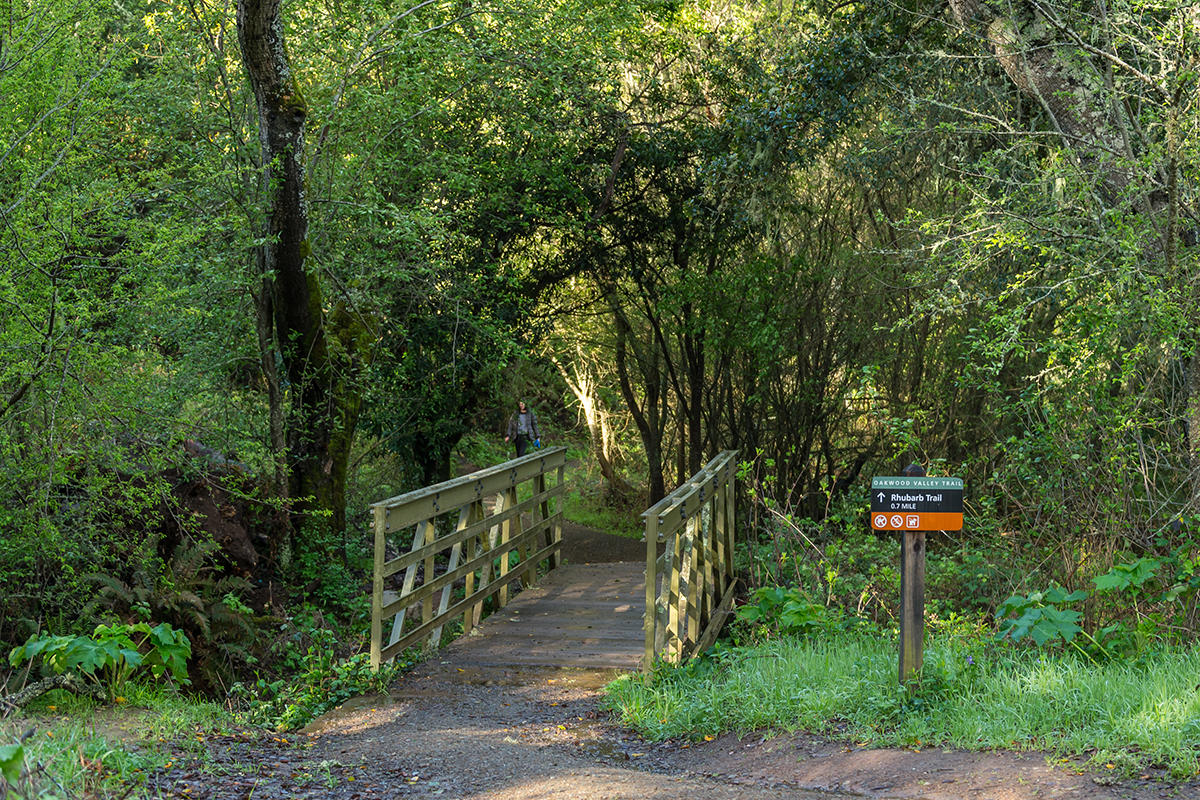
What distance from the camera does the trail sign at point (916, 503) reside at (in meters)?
5.42

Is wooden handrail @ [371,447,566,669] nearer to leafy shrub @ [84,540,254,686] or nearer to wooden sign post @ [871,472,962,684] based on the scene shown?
leafy shrub @ [84,540,254,686]

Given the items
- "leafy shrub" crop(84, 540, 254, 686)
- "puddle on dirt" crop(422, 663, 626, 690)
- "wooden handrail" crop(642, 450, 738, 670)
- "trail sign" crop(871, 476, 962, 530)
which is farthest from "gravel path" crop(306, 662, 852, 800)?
"leafy shrub" crop(84, 540, 254, 686)

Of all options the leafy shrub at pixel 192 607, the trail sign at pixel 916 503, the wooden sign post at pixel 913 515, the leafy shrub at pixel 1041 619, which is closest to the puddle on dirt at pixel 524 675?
the leafy shrub at pixel 192 607

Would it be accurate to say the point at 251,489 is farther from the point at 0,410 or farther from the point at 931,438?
the point at 931,438

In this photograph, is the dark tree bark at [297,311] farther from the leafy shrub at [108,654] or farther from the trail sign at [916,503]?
the trail sign at [916,503]

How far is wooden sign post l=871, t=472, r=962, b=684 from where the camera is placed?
5.42 meters

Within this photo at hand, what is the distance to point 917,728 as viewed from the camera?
17.1 feet

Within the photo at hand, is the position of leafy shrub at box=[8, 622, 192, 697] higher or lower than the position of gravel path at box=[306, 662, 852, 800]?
higher

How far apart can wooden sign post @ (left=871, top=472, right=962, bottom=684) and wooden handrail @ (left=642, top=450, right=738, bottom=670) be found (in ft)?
5.38

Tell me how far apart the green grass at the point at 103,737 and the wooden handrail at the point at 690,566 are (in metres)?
2.62

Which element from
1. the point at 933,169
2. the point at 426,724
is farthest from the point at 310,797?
the point at 933,169

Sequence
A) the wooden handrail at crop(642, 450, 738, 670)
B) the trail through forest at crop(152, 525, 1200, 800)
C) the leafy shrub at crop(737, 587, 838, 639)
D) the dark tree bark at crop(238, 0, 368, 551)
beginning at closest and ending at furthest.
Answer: the trail through forest at crop(152, 525, 1200, 800)
the wooden handrail at crop(642, 450, 738, 670)
the leafy shrub at crop(737, 587, 838, 639)
the dark tree bark at crop(238, 0, 368, 551)

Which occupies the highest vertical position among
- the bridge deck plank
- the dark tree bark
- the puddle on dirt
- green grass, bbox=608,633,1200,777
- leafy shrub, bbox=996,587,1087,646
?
the dark tree bark

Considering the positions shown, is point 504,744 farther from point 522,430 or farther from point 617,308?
point 522,430
